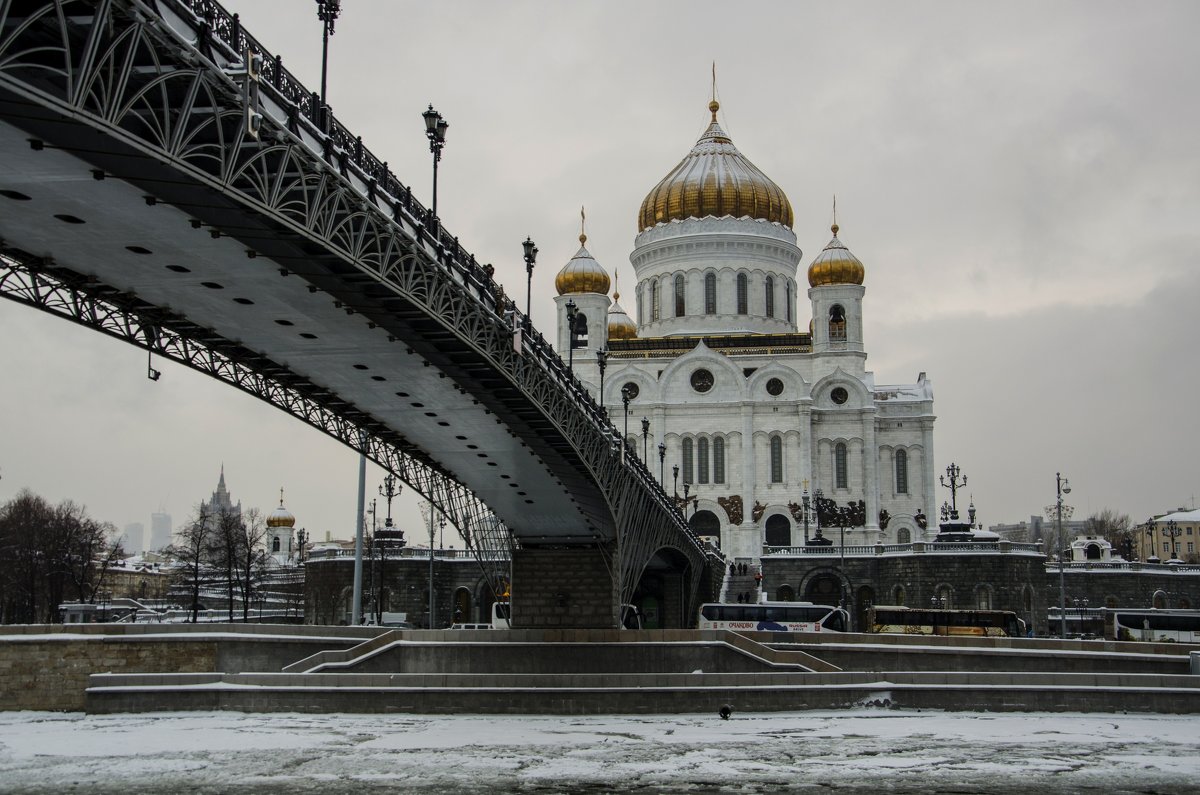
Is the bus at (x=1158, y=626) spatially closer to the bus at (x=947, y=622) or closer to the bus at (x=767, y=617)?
the bus at (x=947, y=622)

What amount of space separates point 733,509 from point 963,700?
5188cm

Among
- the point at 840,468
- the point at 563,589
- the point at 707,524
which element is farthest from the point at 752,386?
the point at 563,589

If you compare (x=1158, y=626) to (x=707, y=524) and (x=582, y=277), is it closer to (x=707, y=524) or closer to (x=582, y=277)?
(x=707, y=524)

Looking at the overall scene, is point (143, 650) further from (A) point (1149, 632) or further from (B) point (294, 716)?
(A) point (1149, 632)

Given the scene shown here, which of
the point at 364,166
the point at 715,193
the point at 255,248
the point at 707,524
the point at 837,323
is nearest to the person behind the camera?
the point at 255,248

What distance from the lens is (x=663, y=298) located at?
90625 mm

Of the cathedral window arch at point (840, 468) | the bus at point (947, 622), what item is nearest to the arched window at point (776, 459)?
the cathedral window arch at point (840, 468)

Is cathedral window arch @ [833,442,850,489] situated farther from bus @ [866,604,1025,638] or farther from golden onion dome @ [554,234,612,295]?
bus @ [866,604,1025,638]

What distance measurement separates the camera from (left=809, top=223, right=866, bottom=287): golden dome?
84.2 m

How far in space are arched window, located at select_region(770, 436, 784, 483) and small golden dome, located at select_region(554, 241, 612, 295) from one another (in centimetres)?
1464

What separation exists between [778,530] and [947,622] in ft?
91.2

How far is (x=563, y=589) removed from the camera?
44469mm

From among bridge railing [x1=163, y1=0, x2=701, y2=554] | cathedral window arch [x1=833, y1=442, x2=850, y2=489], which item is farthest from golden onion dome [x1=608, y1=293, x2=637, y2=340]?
bridge railing [x1=163, y1=0, x2=701, y2=554]

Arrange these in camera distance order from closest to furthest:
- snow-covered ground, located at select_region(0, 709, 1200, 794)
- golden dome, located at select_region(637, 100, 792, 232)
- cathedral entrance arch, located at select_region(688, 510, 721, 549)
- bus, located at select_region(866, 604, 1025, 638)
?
snow-covered ground, located at select_region(0, 709, 1200, 794) → bus, located at select_region(866, 604, 1025, 638) → cathedral entrance arch, located at select_region(688, 510, 721, 549) → golden dome, located at select_region(637, 100, 792, 232)
